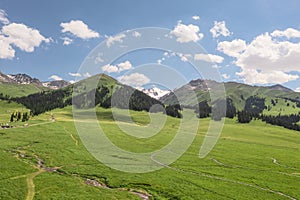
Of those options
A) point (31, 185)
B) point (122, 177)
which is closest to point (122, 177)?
point (122, 177)

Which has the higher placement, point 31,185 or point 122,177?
point 122,177

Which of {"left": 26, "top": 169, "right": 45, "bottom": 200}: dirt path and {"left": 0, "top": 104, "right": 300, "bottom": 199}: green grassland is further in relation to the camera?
{"left": 0, "top": 104, "right": 300, "bottom": 199}: green grassland

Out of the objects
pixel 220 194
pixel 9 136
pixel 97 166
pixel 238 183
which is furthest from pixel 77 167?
pixel 9 136

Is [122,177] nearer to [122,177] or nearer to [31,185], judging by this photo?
[122,177]

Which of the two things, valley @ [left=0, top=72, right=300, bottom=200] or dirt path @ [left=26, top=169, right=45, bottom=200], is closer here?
dirt path @ [left=26, top=169, right=45, bottom=200]

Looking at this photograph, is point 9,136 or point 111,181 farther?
point 9,136

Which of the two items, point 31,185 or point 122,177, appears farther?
point 122,177

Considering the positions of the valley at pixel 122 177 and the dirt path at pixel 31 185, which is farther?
the valley at pixel 122 177

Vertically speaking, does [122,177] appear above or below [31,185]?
above

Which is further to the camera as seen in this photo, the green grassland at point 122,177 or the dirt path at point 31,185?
the green grassland at point 122,177

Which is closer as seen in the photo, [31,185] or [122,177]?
[31,185]

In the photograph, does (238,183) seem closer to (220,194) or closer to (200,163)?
(220,194)

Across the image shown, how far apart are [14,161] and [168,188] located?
2907cm

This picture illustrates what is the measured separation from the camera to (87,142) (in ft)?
259
